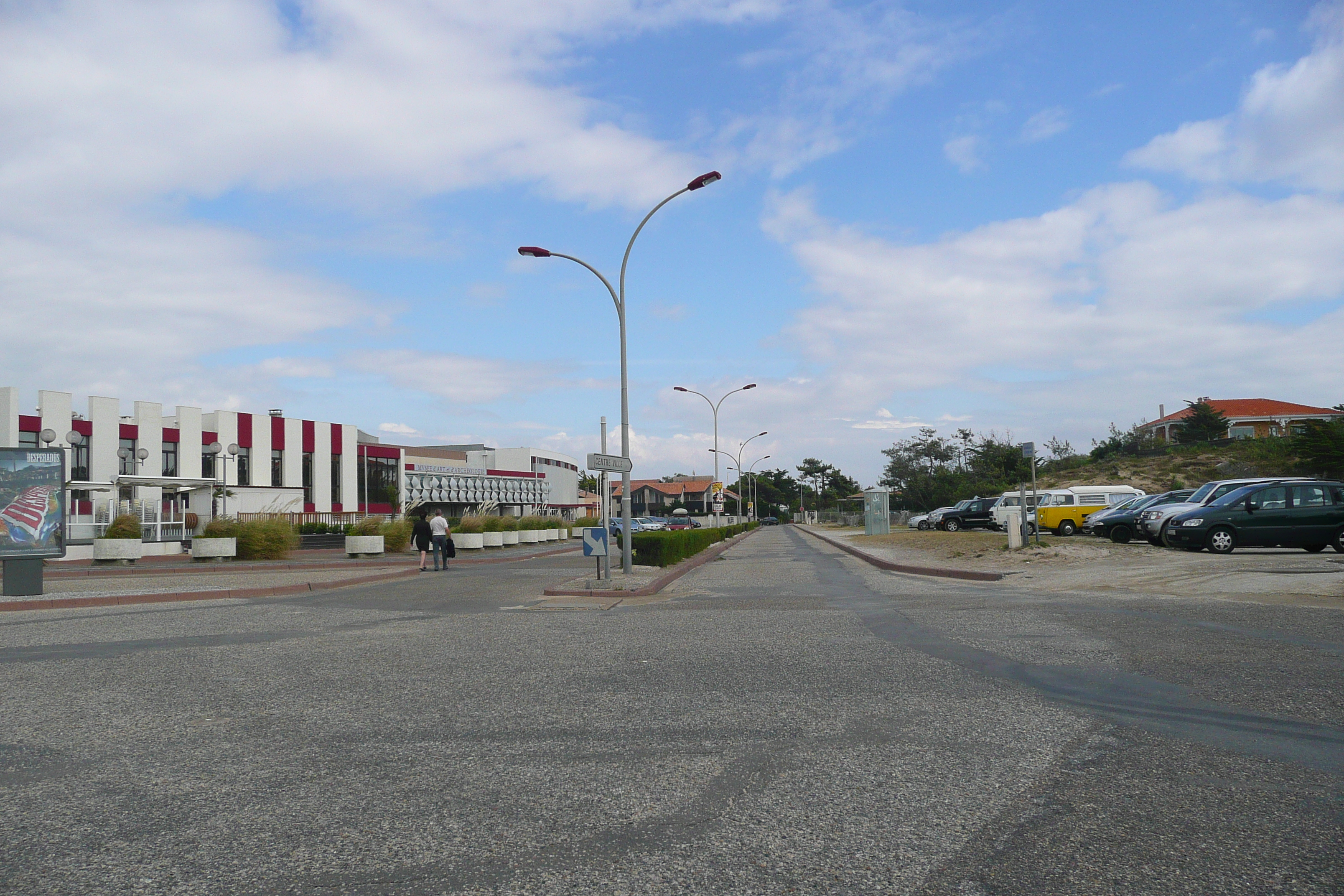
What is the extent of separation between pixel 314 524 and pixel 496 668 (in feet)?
111

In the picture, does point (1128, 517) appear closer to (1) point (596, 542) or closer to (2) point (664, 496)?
→ (1) point (596, 542)

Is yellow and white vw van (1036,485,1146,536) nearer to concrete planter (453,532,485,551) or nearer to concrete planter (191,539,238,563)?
concrete planter (453,532,485,551)

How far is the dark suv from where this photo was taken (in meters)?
44.0

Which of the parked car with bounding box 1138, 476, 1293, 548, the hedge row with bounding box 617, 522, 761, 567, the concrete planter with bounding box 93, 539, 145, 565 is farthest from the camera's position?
the concrete planter with bounding box 93, 539, 145, 565

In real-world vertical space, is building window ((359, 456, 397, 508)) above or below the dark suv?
above

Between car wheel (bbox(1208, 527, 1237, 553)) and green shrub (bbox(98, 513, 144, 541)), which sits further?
green shrub (bbox(98, 513, 144, 541))

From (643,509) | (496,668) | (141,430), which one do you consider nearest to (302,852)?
(496,668)

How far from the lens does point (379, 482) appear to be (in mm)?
65938

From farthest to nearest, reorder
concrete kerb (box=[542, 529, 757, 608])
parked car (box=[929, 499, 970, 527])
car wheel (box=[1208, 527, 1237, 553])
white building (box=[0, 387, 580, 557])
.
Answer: parked car (box=[929, 499, 970, 527])
white building (box=[0, 387, 580, 557])
car wheel (box=[1208, 527, 1237, 553])
concrete kerb (box=[542, 529, 757, 608])

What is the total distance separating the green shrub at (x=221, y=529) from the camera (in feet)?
82.4

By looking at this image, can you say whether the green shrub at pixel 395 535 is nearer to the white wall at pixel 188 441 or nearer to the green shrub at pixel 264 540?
Result: the green shrub at pixel 264 540

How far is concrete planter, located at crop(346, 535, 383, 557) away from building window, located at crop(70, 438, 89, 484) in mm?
24270

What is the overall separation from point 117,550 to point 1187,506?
26.7 meters

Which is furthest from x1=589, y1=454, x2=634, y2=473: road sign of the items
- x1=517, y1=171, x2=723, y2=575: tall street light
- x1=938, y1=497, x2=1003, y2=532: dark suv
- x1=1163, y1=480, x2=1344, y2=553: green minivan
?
x1=938, y1=497, x2=1003, y2=532: dark suv
